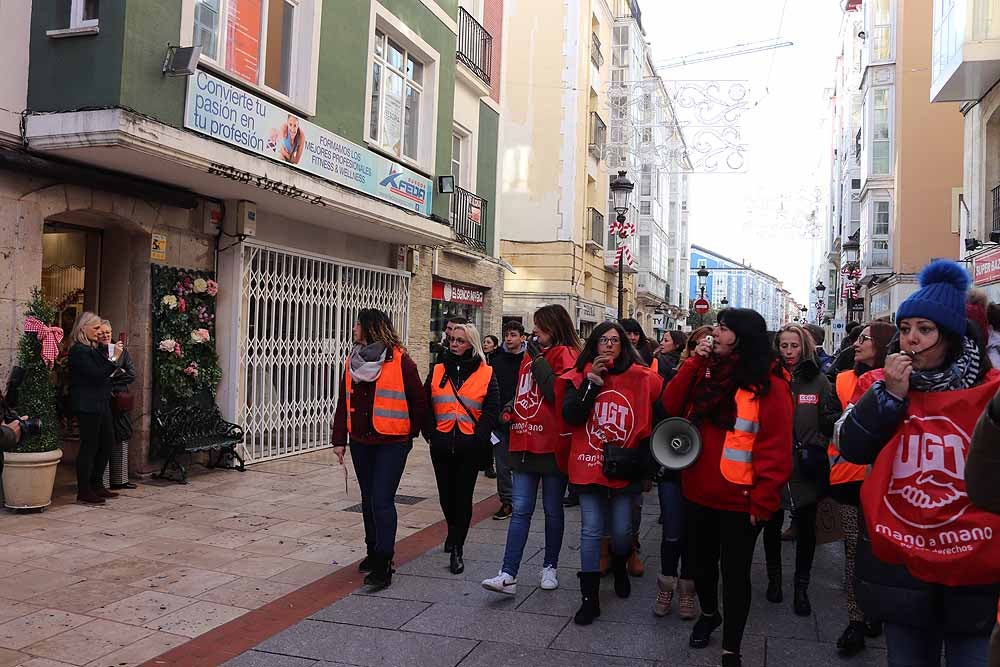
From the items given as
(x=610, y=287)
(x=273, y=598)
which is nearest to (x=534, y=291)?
(x=610, y=287)

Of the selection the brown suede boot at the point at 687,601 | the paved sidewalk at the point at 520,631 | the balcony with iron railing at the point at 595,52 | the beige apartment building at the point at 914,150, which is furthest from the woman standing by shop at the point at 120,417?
the beige apartment building at the point at 914,150

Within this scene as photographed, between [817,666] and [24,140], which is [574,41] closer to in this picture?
[24,140]

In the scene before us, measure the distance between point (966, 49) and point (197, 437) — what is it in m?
14.1

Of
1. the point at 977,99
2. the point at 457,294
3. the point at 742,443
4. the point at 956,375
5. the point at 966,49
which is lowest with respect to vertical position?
the point at 742,443

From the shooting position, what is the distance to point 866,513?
2.78 meters

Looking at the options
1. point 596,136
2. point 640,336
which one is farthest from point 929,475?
point 596,136

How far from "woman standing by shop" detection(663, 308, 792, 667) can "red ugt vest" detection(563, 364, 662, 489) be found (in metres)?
0.59

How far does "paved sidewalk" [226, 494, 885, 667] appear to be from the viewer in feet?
13.9

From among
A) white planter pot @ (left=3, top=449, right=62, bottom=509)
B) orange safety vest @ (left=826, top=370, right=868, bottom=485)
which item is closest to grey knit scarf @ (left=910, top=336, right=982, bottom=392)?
orange safety vest @ (left=826, top=370, right=868, bottom=485)

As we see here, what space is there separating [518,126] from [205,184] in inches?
672

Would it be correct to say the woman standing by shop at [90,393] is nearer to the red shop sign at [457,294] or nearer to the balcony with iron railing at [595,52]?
the red shop sign at [457,294]

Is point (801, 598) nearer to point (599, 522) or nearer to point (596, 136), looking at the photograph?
point (599, 522)

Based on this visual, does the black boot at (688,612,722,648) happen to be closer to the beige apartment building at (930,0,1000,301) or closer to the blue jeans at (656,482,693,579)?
the blue jeans at (656,482,693,579)

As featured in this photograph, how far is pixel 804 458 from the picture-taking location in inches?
193
